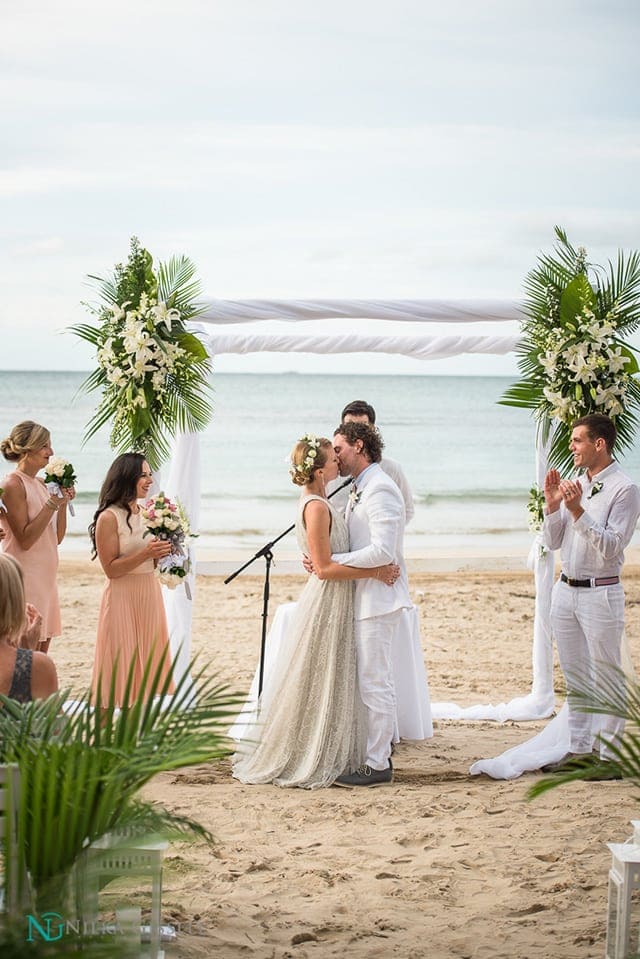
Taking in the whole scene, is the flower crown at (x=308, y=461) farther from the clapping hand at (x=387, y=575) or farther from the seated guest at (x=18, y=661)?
the seated guest at (x=18, y=661)

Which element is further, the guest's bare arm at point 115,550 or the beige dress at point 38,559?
the beige dress at point 38,559

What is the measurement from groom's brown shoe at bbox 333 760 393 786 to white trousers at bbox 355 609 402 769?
0.03m

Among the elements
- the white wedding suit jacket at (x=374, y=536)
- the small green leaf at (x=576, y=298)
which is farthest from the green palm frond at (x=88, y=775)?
the small green leaf at (x=576, y=298)

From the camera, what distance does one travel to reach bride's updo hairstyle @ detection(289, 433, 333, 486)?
223 inches

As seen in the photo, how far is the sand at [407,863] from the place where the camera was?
12.6 feet

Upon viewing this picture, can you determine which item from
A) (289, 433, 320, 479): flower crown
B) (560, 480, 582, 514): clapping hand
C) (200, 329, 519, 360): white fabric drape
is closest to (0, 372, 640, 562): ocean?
(200, 329, 519, 360): white fabric drape

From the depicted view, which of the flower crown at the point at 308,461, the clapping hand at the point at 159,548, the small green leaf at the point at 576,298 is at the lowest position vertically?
the clapping hand at the point at 159,548

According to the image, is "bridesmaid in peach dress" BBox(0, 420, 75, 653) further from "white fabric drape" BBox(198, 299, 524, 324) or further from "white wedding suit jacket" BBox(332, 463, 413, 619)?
"white wedding suit jacket" BBox(332, 463, 413, 619)

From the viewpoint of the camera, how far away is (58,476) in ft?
19.5

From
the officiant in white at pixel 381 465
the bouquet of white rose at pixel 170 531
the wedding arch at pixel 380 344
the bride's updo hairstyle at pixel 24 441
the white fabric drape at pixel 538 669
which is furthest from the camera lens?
the white fabric drape at pixel 538 669

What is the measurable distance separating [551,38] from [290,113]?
28.4 ft

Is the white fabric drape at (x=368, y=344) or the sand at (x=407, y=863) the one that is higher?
the white fabric drape at (x=368, y=344)

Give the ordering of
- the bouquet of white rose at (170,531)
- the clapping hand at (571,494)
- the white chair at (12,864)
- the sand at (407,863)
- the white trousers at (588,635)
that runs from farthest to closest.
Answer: the bouquet of white rose at (170,531)
the white trousers at (588,635)
the clapping hand at (571,494)
the sand at (407,863)
the white chair at (12,864)

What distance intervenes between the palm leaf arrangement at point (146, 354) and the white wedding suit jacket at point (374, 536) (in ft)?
3.47
